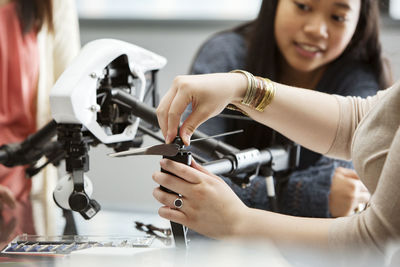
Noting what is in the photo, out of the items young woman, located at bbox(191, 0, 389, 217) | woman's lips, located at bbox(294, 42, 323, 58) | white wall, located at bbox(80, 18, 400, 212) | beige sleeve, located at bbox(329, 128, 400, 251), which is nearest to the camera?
beige sleeve, located at bbox(329, 128, 400, 251)

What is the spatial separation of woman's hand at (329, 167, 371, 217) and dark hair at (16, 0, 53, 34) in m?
0.66

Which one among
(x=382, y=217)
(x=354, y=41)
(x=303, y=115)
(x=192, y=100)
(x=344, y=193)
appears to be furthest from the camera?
(x=354, y=41)

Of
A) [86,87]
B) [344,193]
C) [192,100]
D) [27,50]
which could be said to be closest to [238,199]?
[192,100]

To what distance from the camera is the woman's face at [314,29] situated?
0.89 metres

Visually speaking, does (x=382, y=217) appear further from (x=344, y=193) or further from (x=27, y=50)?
(x=27, y=50)

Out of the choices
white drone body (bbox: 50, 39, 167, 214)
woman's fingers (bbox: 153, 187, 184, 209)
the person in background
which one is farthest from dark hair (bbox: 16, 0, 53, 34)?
woman's fingers (bbox: 153, 187, 184, 209)

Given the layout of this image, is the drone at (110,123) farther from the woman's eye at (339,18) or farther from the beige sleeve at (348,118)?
the woman's eye at (339,18)

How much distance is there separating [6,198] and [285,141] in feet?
1.53

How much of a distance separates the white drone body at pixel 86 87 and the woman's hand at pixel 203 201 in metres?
0.13

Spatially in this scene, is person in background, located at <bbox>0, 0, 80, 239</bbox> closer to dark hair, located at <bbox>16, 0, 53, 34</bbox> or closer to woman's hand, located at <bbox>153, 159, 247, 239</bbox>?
dark hair, located at <bbox>16, 0, 53, 34</bbox>

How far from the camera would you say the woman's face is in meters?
0.89

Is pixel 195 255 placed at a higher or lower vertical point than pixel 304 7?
lower

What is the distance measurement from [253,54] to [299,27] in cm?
11

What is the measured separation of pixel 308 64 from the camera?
0.94 meters
